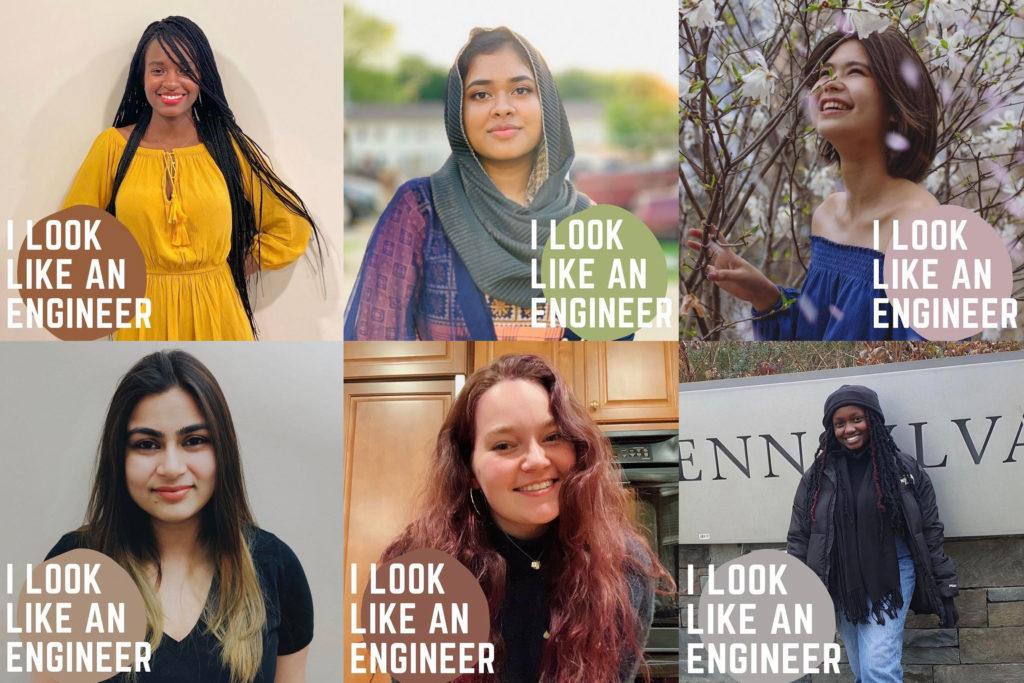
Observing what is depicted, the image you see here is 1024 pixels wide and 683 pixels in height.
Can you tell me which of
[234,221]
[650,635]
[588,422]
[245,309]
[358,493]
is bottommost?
[650,635]

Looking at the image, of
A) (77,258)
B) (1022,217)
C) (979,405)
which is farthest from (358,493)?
(1022,217)

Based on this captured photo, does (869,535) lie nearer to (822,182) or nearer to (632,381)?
(632,381)

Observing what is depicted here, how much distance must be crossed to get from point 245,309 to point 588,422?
2.74 ft

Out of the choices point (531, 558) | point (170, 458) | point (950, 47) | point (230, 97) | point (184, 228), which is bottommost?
point (531, 558)

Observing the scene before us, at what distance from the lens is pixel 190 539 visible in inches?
97.3

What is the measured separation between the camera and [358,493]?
8.10ft

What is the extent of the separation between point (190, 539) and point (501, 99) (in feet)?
4.07

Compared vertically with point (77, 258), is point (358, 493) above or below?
below

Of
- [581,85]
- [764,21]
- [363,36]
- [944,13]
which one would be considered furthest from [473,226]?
[944,13]

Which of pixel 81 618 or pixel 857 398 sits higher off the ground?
pixel 857 398

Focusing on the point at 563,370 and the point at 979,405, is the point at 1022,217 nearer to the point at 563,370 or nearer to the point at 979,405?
the point at 979,405

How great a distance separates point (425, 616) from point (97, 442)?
2.80 feet

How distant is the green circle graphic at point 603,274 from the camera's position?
2480 millimetres

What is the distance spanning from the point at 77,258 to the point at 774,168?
1.62 metres
